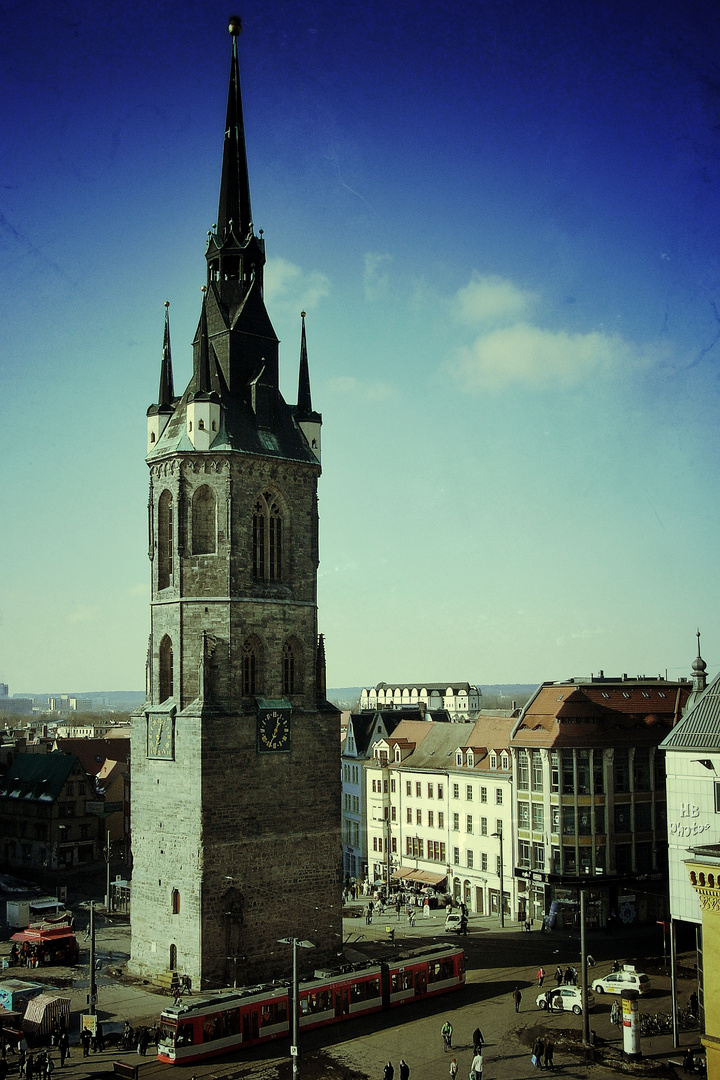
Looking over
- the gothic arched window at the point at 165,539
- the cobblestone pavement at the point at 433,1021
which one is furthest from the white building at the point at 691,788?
the gothic arched window at the point at 165,539

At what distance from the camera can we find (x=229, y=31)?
55562mm

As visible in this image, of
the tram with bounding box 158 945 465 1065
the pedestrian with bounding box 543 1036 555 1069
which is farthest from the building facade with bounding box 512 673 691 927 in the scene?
the pedestrian with bounding box 543 1036 555 1069

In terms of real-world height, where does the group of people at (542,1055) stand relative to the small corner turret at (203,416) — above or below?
below

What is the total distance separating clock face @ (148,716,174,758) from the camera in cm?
4928

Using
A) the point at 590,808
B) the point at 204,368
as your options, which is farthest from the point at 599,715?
the point at 204,368

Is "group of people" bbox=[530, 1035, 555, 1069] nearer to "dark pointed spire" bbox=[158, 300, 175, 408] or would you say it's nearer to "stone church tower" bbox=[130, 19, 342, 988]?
"stone church tower" bbox=[130, 19, 342, 988]

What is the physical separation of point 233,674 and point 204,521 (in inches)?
296

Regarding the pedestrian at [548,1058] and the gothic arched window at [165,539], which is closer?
the pedestrian at [548,1058]

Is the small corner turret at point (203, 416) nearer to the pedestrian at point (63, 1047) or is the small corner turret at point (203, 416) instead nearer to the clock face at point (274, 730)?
the clock face at point (274, 730)

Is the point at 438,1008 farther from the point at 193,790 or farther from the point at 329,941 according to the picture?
the point at 193,790

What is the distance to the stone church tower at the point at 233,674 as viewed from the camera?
47938 mm

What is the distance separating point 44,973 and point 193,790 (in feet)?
42.8

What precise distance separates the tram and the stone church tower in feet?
19.5

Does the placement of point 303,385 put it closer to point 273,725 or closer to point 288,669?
point 288,669
